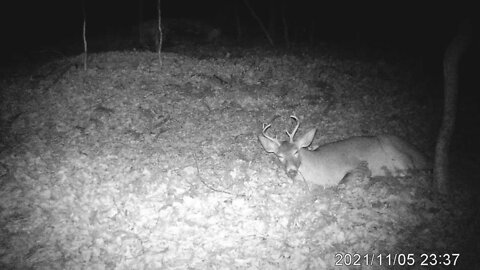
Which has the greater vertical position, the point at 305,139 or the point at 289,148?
the point at 305,139

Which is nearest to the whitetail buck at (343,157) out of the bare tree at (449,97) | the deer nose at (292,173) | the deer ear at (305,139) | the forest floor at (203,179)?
the deer ear at (305,139)

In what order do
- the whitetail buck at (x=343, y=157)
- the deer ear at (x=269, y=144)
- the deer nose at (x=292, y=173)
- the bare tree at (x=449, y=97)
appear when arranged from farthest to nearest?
the deer ear at (x=269, y=144)
the whitetail buck at (x=343, y=157)
the deer nose at (x=292, y=173)
the bare tree at (x=449, y=97)

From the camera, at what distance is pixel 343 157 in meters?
7.55

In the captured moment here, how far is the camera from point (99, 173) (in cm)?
710

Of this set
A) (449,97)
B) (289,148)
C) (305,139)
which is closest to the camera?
(449,97)

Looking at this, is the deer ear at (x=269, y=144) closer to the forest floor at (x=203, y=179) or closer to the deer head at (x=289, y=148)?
the deer head at (x=289, y=148)

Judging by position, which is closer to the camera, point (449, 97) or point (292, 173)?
point (449, 97)

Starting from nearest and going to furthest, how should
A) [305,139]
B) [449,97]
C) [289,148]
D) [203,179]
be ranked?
[449,97], [203,179], [289,148], [305,139]

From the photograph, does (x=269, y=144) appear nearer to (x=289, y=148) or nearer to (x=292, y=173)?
(x=289, y=148)

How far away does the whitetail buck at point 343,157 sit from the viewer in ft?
24.1

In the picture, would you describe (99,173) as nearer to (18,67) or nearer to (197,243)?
(197,243)

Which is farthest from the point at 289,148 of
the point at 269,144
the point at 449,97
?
the point at 449,97

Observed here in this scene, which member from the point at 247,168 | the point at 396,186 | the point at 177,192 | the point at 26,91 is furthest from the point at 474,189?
the point at 26,91

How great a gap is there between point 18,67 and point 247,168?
11570 mm
